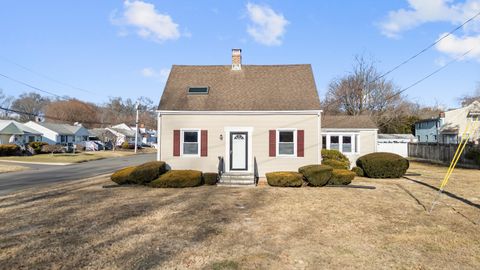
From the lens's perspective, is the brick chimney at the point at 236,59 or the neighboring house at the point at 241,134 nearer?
the neighboring house at the point at 241,134

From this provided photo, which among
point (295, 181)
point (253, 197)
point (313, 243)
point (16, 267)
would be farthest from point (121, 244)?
point (295, 181)

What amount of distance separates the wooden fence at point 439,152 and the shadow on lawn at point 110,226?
22223 millimetres

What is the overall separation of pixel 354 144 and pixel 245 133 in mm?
8923

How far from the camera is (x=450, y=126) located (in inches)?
1465

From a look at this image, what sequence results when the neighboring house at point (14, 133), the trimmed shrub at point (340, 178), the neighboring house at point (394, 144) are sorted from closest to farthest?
the trimmed shrub at point (340, 178)
the neighboring house at point (394, 144)
the neighboring house at point (14, 133)

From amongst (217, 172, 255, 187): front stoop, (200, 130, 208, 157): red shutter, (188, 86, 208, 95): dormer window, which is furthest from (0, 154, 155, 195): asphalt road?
A: (217, 172, 255, 187): front stoop

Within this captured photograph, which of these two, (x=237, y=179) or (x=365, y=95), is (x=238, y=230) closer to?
(x=237, y=179)

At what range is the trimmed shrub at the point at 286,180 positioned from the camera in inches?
557

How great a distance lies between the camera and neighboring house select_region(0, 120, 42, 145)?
44188 mm

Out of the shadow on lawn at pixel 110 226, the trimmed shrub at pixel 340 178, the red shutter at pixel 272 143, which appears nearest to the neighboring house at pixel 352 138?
the red shutter at pixel 272 143

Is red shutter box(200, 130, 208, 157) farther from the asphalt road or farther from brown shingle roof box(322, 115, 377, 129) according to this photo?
brown shingle roof box(322, 115, 377, 129)

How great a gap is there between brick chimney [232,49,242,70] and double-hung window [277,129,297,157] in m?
5.35

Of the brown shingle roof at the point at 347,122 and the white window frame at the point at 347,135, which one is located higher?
the brown shingle roof at the point at 347,122

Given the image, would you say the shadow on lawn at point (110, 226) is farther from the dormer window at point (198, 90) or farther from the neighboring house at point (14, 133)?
the neighboring house at point (14, 133)
